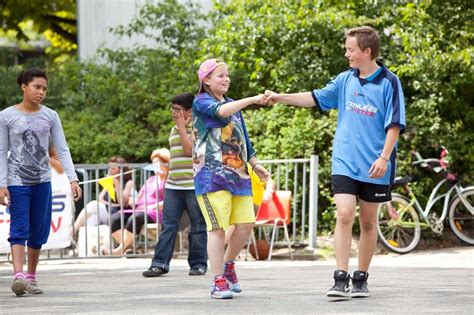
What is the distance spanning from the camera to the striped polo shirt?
1203 centimetres

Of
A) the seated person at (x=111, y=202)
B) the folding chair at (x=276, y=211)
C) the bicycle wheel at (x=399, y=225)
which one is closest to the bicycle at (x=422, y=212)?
the bicycle wheel at (x=399, y=225)

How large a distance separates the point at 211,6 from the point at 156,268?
1026cm

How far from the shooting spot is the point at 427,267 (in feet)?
42.3

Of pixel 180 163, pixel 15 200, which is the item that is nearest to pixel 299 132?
pixel 180 163

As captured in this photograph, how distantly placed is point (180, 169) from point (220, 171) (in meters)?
2.96

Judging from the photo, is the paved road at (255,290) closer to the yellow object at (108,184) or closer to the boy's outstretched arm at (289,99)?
the boy's outstretched arm at (289,99)

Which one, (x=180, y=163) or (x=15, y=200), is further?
(x=180, y=163)

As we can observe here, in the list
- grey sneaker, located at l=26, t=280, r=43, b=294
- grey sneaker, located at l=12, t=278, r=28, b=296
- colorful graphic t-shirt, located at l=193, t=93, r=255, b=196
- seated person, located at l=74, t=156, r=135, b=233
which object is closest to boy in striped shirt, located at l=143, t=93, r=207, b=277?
grey sneaker, located at l=26, t=280, r=43, b=294

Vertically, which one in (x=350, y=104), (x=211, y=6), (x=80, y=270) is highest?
(x=211, y=6)

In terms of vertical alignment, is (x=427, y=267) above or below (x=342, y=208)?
below

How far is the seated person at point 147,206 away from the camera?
610 inches

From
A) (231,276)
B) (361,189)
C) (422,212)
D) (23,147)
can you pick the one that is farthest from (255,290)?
(422,212)

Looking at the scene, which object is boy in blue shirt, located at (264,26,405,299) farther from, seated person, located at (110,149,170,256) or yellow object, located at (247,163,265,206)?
seated person, located at (110,149,170,256)

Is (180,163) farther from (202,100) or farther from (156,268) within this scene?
(202,100)
